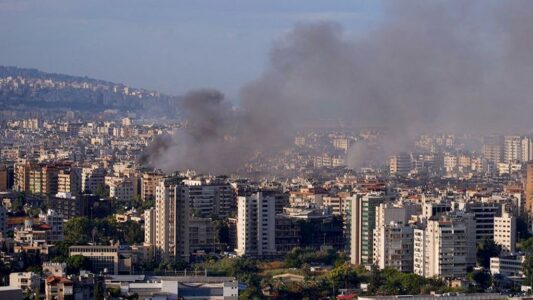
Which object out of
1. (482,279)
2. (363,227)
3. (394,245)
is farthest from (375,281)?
(363,227)

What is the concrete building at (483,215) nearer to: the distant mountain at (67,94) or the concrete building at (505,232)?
the concrete building at (505,232)

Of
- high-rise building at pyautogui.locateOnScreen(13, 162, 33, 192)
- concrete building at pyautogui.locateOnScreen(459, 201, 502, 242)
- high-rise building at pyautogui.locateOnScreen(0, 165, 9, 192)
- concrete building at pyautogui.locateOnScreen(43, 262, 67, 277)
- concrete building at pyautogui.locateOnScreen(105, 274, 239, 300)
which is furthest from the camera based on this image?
high-rise building at pyautogui.locateOnScreen(0, 165, 9, 192)

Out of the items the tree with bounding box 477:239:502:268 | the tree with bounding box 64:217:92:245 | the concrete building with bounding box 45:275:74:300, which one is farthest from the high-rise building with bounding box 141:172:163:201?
the concrete building with bounding box 45:275:74:300

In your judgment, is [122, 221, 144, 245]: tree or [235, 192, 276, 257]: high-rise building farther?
[122, 221, 144, 245]: tree

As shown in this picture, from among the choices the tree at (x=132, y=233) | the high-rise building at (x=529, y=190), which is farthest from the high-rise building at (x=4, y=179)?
the high-rise building at (x=529, y=190)

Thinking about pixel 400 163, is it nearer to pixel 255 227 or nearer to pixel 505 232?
pixel 255 227

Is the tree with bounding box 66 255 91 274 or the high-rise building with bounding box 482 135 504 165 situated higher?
the high-rise building with bounding box 482 135 504 165

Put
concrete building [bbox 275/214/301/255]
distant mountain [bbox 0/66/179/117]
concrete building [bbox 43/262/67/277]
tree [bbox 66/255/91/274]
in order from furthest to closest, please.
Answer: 1. distant mountain [bbox 0/66/179/117]
2. concrete building [bbox 275/214/301/255]
3. tree [bbox 66/255/91/274]
4. concrete building [bbox 43/262/67/277]

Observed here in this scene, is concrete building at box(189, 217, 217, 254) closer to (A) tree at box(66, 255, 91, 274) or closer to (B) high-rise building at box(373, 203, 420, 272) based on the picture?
(B) high-rise building at box(373, 203, 420, 272)
